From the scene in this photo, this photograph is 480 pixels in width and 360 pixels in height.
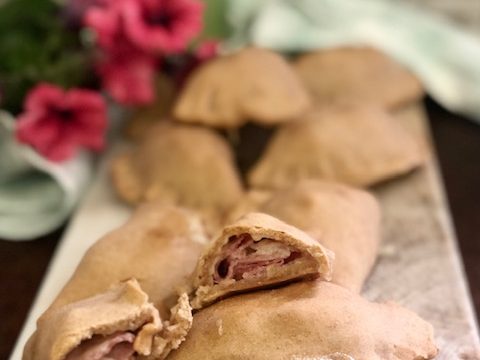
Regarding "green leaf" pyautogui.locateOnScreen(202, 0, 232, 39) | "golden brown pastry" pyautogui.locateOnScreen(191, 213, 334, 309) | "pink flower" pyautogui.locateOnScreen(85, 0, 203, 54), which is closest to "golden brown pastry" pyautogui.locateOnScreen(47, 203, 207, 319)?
"golden brown pastry" pyautogui.locateOnScreen(191, 213, 334, 309)

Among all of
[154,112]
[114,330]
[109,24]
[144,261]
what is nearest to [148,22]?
[109,24]

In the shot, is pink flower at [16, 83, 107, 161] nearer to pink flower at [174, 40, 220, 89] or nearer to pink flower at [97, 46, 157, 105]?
pink flower at [97, 46, 157, 105]

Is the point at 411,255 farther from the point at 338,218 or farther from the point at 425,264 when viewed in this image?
the point at 338,218

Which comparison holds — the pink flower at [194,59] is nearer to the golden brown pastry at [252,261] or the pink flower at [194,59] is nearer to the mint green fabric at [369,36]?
the mint green fabric at [369,36]

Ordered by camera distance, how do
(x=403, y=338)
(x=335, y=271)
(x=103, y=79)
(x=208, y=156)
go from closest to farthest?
(x=403, y=338) < (x=335, y=271) < (x=208, y=156) < (x=103, y=79)

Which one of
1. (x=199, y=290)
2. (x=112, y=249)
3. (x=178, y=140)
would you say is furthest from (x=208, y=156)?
(x=199, y=290)

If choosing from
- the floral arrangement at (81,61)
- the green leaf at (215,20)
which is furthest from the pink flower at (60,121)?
the green leaf at (215,20)

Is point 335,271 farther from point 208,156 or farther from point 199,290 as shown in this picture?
point 208,156
